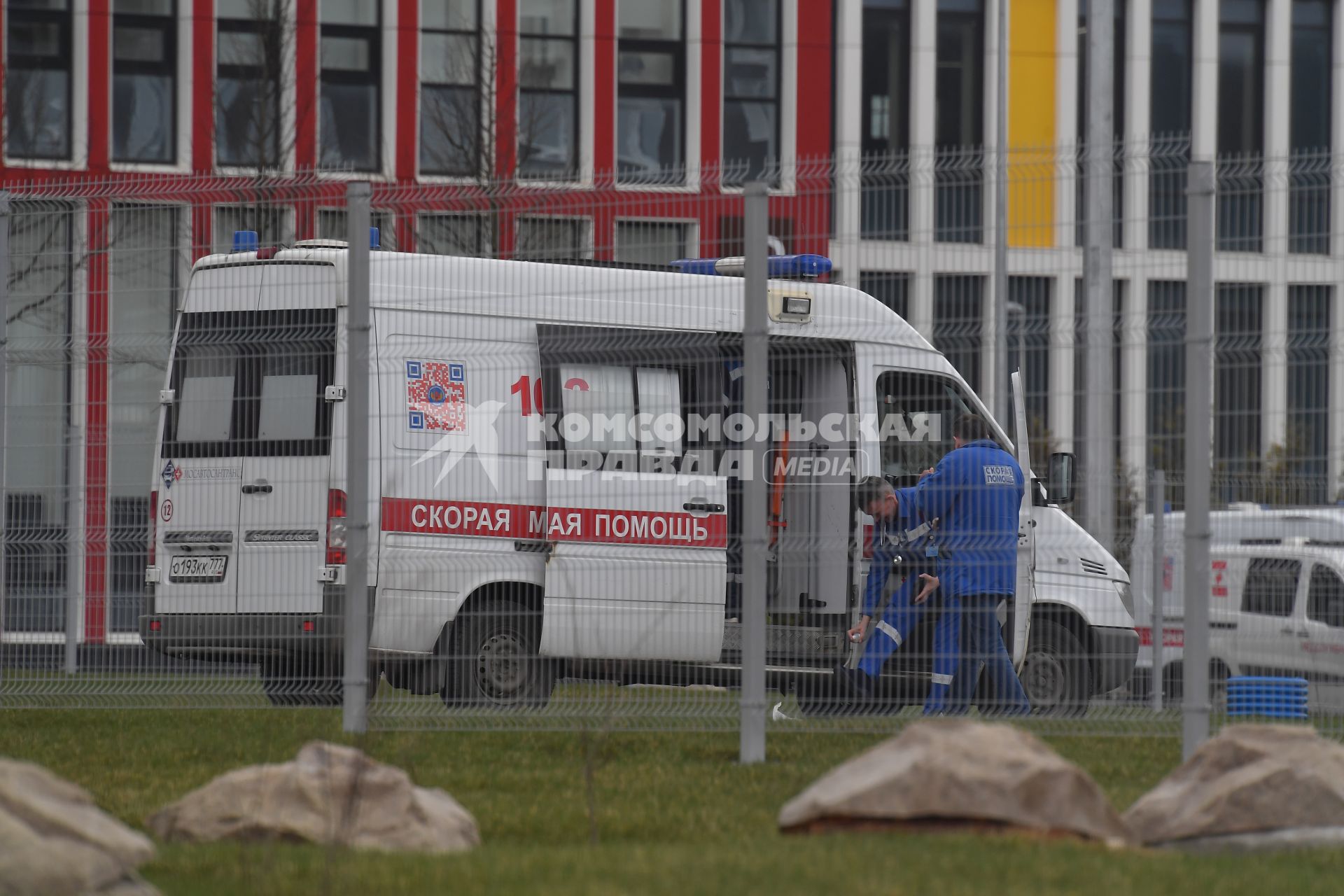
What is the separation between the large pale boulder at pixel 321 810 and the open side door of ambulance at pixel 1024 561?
219 inches

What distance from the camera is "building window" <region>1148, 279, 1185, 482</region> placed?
857 centimetres

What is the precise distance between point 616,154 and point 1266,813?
22938 millimetres

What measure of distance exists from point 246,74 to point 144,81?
1.41m

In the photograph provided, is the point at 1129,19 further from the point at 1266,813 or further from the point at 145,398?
the point at 1266,813

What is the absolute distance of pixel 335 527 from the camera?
10.3 metres

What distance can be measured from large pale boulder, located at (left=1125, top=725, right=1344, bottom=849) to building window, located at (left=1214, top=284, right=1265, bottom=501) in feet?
6.67

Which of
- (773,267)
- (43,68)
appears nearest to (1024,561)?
(773,267)

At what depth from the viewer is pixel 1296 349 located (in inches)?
329

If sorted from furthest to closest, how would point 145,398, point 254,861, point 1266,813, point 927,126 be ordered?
point 927,126 → point 145,398 → point 1266,813 → point 254,861

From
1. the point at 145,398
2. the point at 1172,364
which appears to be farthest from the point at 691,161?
the point at 1172,364

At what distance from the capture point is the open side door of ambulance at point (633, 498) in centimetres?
982

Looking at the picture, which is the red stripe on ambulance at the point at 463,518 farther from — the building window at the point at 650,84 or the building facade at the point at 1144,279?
the building window at the point at 650,84

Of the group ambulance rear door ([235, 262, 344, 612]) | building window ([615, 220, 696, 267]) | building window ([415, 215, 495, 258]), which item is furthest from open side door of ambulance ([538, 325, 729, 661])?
ambulance rear door ([235, 262, 344, 612])

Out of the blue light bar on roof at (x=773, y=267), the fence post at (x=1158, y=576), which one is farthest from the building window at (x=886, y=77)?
the fence post at (x=1158, y=576)
